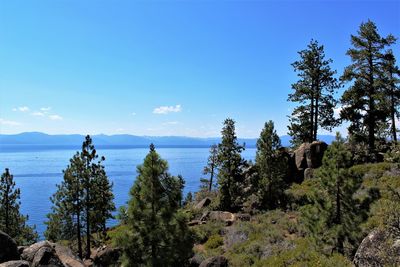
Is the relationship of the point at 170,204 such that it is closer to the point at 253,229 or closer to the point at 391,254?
the point at 391,254

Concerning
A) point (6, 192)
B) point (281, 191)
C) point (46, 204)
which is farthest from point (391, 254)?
point (46, 204)

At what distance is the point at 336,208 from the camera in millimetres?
20859

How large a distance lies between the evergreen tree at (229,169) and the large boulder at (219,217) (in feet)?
7.49

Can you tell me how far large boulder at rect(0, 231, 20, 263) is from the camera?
21.1 metres

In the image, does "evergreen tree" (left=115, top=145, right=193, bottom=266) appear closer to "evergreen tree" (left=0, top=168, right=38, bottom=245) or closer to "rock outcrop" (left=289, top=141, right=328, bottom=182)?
"rock outcrop" (left=289, top=141, right=328, bottom=182)

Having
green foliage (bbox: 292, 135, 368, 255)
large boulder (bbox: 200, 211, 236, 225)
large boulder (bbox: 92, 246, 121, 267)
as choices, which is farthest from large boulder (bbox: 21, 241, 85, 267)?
green foliage (bbox: 292, 135, 368, 255)

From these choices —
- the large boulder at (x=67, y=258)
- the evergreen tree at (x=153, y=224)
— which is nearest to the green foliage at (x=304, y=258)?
the evergreen tree at (x=153, y=224)

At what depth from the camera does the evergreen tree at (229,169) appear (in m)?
38.2

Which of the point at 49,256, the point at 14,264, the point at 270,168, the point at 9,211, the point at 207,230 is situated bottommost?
the point at 9,211

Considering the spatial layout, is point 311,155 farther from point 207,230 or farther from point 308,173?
point 207,230

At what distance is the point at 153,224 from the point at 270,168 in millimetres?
18534

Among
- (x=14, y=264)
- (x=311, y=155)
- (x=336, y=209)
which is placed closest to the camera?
(x=14, y=264)

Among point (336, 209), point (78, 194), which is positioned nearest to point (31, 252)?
point (78, 194)

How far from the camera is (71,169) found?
36.8m
